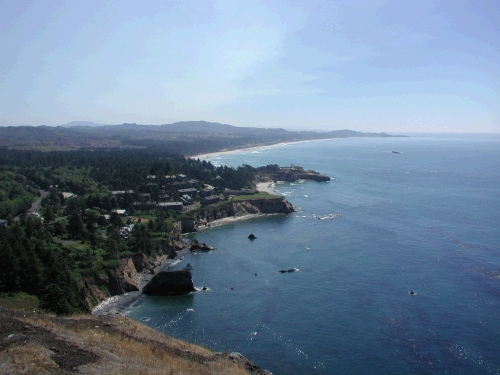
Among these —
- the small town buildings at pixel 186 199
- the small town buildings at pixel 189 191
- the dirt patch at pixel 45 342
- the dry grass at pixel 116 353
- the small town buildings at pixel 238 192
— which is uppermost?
the dirt patch at pixel 45 342

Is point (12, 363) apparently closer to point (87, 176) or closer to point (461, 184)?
point (87, 176)

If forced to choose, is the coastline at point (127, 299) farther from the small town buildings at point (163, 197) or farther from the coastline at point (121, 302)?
the small town buildings at point (163, 197)

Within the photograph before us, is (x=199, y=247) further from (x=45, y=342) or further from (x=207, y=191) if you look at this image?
(x=45, y=342)

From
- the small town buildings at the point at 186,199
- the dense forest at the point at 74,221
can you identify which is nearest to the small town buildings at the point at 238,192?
the dense forest at the point at 74,221

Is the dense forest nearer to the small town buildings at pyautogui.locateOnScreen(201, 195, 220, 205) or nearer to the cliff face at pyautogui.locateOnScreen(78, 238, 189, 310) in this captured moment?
the cliff face at pyautogui.locateOnScreen(78, 238, 189, 310)

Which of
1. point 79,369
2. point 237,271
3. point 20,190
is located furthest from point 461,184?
point 79,369

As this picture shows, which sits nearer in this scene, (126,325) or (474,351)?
(126,325)

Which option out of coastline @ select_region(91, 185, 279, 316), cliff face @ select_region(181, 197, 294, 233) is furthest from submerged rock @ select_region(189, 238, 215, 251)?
cliff face @ select_region(181, 197, 294, 233)
